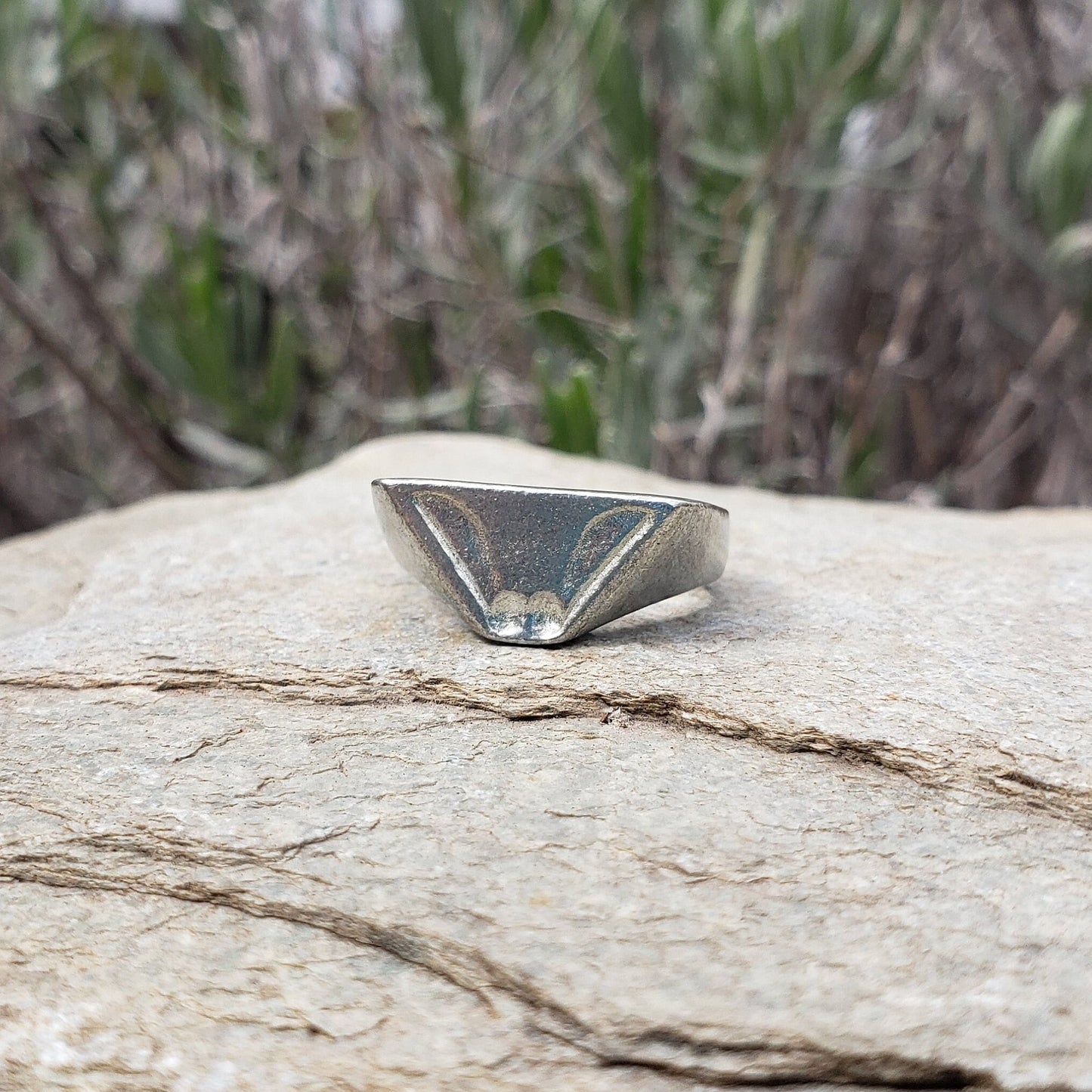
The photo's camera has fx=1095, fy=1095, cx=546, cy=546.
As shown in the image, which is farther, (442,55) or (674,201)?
(674,201)

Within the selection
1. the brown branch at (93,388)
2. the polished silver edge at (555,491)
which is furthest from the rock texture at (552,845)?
the brown branch at (93,388)

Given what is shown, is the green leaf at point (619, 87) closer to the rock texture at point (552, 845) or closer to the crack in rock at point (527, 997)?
the rock texture at point (552, 845)

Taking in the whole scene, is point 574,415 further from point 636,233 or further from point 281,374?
point 281,374

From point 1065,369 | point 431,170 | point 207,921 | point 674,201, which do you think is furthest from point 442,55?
point 207,921

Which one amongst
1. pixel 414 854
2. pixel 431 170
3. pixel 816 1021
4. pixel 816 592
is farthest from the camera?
pixel 431 170

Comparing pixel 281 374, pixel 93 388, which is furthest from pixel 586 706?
pixel 93 388

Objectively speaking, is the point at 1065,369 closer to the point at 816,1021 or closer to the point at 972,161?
the point at 972,161

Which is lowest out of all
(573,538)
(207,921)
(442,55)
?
(207,921)
